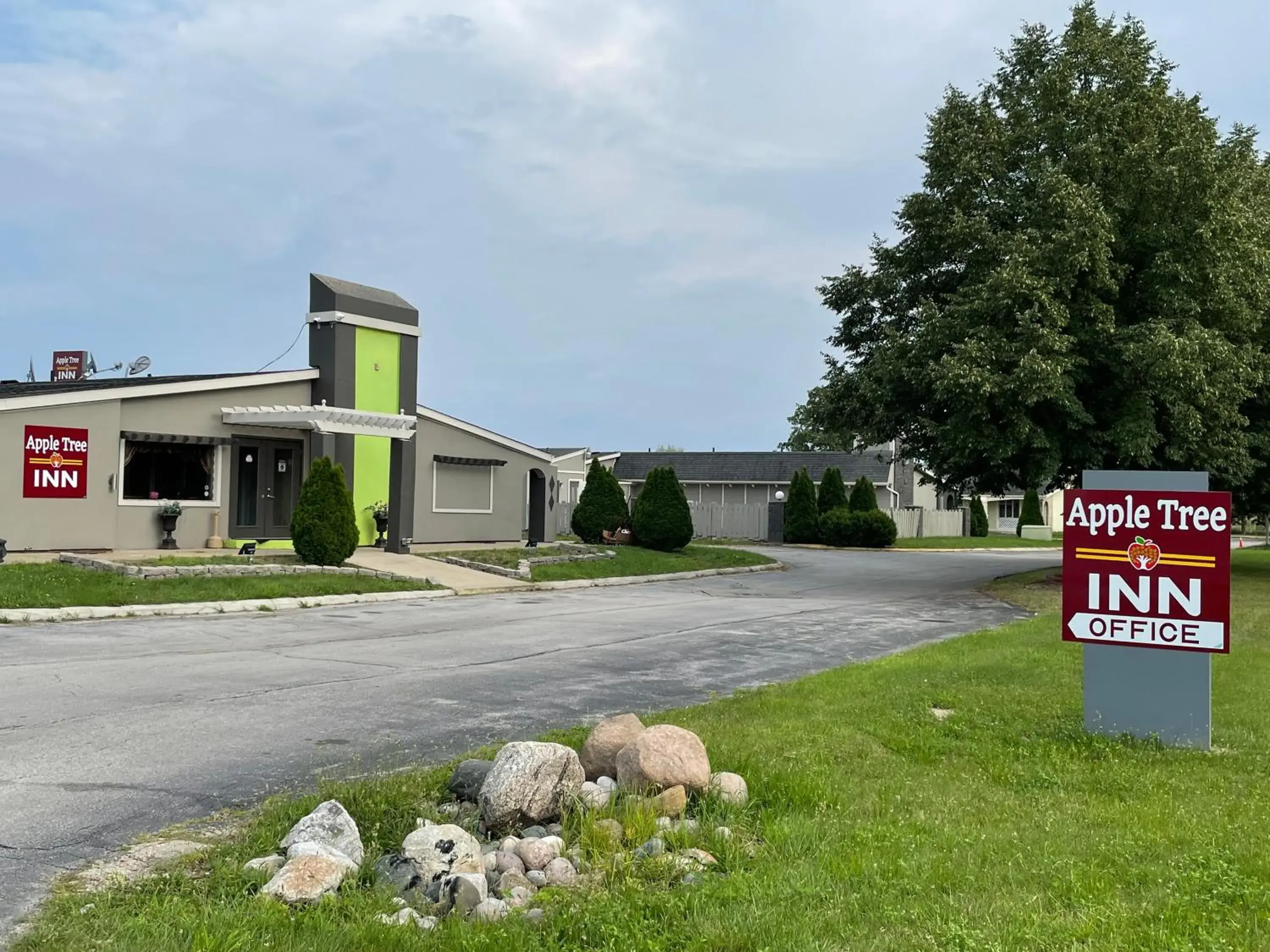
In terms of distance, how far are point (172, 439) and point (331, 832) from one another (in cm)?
1993

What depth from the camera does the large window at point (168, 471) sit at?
22891mm

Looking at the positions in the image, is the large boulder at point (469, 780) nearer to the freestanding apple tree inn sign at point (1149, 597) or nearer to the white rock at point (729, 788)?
the white rock at point (729, 788)

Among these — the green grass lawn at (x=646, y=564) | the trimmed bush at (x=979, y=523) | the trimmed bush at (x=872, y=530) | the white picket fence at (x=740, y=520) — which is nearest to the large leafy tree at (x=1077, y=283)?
the green grass lawn at (x=646, y=564)

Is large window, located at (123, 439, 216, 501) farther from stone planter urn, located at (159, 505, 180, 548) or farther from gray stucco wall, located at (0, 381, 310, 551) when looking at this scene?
stone planter urn, located at (159, 505, 180, 548)

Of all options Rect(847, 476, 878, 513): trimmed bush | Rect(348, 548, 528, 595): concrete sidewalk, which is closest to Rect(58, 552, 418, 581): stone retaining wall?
Rect(348, 548, 528, 595): concrete sidewalk

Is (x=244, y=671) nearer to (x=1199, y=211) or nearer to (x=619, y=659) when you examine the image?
(x=619, y=659)

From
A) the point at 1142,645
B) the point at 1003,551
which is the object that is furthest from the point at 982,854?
the point at 1003,551

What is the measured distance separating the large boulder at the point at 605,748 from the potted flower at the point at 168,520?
18.3 metres

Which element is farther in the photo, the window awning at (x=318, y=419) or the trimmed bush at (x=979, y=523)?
the trimmed bush at (x=979, y=523)

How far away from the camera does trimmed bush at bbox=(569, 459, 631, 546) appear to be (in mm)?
33531

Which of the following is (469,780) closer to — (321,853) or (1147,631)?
(321,853)

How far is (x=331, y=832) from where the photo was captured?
531 centimetres

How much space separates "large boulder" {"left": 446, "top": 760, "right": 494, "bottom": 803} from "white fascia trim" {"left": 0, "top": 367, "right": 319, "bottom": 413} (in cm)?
1731

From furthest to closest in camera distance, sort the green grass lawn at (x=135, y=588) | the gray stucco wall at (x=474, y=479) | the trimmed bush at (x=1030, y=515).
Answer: the trimmed bush at (x=1030, y=515)
the gray stucco wall at (x=474, y=479)
the green grass lawn at (x=135, y=588)
